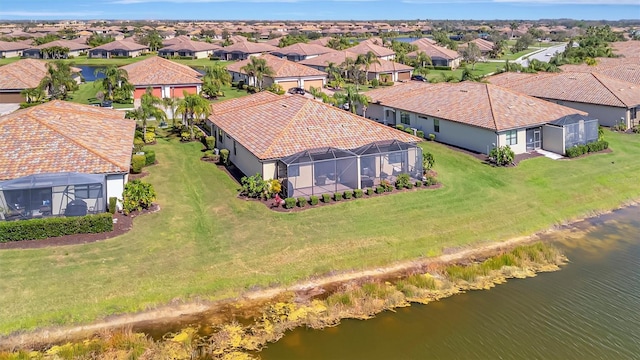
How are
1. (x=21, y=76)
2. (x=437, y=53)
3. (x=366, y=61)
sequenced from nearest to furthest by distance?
(x=21, y=76), (x=366, y=61), (x=437, y=53)

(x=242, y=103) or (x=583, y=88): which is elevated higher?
(x=583, y=88)

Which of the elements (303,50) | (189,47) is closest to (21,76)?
(303,50)

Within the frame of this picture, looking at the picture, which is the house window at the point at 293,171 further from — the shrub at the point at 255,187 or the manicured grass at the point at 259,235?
the manicured grass at the point at 259,235

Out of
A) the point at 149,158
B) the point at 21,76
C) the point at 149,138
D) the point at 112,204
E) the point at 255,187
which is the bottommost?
the point at 112,204

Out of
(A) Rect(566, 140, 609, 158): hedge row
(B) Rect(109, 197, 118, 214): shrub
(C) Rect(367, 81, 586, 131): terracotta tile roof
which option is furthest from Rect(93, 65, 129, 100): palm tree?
(A) Rect(566, 140, 609, 158): hedge row

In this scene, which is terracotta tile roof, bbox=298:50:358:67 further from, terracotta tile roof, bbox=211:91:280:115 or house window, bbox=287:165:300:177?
house window, bbox=287:165:300:177

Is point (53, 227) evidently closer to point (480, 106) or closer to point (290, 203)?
point (290, 203)
